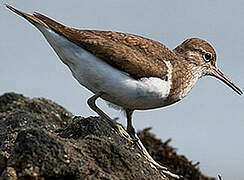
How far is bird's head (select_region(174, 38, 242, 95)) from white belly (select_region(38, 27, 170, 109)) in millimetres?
1545

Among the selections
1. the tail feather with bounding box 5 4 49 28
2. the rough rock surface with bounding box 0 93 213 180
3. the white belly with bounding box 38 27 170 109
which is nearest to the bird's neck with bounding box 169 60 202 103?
the white belly with bounding box 38 27 170 109

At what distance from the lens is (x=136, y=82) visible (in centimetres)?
715

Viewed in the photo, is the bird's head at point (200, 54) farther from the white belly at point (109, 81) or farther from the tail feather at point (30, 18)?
the tail feather at point (30, 18)

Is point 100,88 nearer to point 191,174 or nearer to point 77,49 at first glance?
point 77,49

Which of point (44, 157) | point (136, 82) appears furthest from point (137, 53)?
point (44, 157)

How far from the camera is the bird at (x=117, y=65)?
7.11 metres

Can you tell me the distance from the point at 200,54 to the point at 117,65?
229 cm

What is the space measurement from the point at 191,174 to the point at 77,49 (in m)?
3.67

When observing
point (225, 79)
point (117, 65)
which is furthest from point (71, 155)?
point (225, 79)

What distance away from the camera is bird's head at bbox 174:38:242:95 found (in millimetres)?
8789

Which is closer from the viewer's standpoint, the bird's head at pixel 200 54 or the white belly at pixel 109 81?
the white belly at pixel 109 81

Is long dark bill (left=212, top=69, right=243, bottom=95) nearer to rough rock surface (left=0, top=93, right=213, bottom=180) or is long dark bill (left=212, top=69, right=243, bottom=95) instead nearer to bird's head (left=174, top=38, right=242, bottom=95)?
bird's head (left=174, top=38, right=242, bottom=95)

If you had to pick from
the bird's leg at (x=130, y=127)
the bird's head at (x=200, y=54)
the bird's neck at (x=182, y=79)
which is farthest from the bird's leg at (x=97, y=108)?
the bird's head at (x=200, y=54)

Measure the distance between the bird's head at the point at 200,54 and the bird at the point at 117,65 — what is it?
2.98 ft
